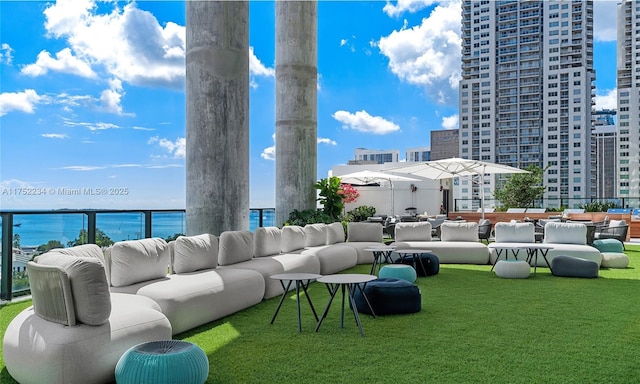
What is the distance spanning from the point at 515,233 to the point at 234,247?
5750mm

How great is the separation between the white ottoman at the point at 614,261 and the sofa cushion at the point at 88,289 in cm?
892

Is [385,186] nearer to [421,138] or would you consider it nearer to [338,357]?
[338,357]

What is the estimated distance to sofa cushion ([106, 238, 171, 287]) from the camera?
16.3 ft

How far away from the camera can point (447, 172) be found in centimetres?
1458

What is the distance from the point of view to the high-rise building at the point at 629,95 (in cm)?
7612

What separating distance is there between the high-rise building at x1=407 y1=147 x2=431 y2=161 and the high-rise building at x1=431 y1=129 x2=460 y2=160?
14.8 feet

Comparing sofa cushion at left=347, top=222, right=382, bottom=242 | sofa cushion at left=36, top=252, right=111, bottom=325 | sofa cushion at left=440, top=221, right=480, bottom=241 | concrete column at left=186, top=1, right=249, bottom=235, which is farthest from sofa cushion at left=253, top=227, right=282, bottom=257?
sofa cushion at left=440, top=221, right=480, bottom=241

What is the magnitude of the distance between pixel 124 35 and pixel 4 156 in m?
4.03

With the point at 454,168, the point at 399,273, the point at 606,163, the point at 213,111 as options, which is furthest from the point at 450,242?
the point at 606,163

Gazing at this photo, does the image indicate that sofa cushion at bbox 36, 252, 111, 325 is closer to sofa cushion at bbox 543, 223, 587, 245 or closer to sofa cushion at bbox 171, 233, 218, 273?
sofa cushion at bbox 171, 233, 218, 273

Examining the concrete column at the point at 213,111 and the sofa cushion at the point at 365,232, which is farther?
the sofa cushion at the point at 365,232

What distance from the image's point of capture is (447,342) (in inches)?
178

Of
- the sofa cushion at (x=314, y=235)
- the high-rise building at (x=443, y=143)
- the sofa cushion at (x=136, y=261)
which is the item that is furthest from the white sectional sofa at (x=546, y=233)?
the high-rise building at (x=443, y=143)

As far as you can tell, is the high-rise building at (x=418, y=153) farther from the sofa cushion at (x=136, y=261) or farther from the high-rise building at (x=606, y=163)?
the sofa cushion at (x=136, y=261)
